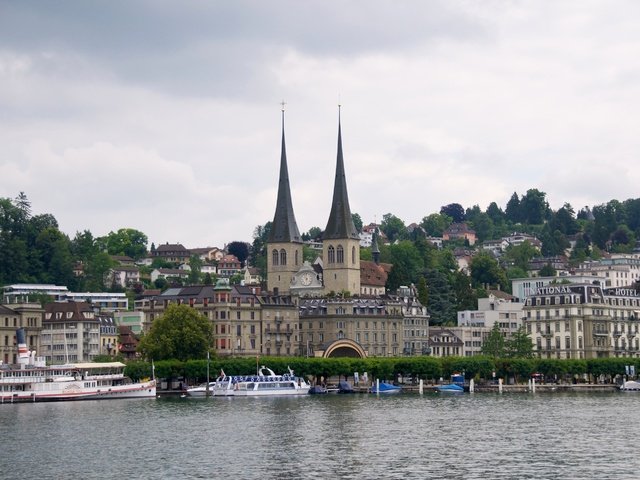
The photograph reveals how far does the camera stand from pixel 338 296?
18038 cm

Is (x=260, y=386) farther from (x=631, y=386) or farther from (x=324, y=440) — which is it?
(x=324, y=440)

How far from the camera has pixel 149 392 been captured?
462 ft

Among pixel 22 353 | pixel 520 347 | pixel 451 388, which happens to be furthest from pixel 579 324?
pixel 22 353

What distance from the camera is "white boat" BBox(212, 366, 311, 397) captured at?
144 meters

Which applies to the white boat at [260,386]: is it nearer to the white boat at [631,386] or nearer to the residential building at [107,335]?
the residential building at [107,335]

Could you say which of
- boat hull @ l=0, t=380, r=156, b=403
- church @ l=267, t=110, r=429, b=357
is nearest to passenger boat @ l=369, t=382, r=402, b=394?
church @ l=267, t=110, r=429, b=357

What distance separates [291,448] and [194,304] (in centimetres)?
9125

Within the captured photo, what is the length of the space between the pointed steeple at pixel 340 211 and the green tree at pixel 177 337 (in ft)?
126

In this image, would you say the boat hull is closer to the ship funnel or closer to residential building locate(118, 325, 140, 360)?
the ship funnel

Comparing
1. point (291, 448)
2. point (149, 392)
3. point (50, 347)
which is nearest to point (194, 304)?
point (50, 347)

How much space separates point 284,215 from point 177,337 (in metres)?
41.8

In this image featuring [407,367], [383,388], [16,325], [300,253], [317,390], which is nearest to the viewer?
[317,390]

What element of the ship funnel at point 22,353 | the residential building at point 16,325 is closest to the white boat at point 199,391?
the ship funnel at point 22,353

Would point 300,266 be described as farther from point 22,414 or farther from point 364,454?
point 364,454
